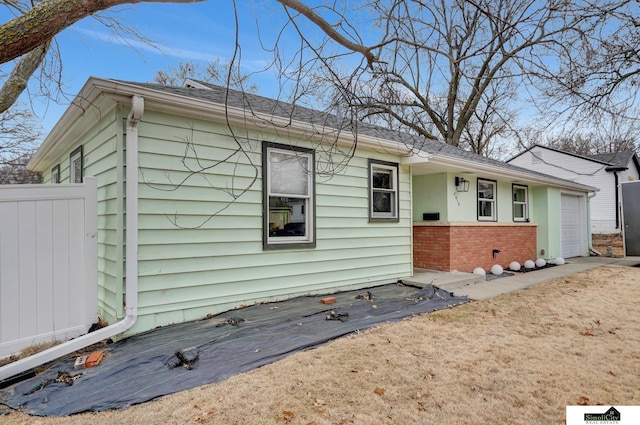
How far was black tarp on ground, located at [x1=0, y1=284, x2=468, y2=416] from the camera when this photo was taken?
2844 mm

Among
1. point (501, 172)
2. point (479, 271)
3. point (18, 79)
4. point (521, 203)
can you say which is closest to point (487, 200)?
point (501, 172)

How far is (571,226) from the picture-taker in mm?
13000

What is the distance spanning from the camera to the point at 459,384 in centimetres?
306

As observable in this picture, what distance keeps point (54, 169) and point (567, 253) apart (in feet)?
53.0

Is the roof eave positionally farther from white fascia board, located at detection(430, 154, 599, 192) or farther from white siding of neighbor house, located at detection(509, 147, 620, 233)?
white siding of neighbor house, located at detection(509, 147, 620, 233)

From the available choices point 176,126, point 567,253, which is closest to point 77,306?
point 176,126

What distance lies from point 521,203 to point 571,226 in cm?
363

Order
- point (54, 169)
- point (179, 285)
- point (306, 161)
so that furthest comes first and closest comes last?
point (54, 169)
point (306, 161)
point (179, 285)

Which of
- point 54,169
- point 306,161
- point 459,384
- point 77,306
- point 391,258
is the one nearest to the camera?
point 459,384

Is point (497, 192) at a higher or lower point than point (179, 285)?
higher

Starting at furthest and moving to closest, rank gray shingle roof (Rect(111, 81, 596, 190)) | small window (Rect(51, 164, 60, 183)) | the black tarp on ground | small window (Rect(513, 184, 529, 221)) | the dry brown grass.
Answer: small window (Rect(513, 184, 529, 221)), small window (Rect(51, 164, 60, 183)), gray shingle roof (Rect(111, 81, 596, 190)), the black tarp on ground, the dry brown grass

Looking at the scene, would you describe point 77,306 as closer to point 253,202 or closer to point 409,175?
point 253,202

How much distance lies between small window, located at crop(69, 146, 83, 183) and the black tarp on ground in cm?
344

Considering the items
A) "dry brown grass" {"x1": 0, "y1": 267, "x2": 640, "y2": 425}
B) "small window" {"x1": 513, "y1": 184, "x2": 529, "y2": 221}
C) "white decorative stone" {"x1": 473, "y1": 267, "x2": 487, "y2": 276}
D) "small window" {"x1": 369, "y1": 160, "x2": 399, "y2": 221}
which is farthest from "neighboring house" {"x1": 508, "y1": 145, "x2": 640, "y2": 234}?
"dry brown grass" {"x1": 0, "y1": 267, "x2": 640, "y2": 425}
